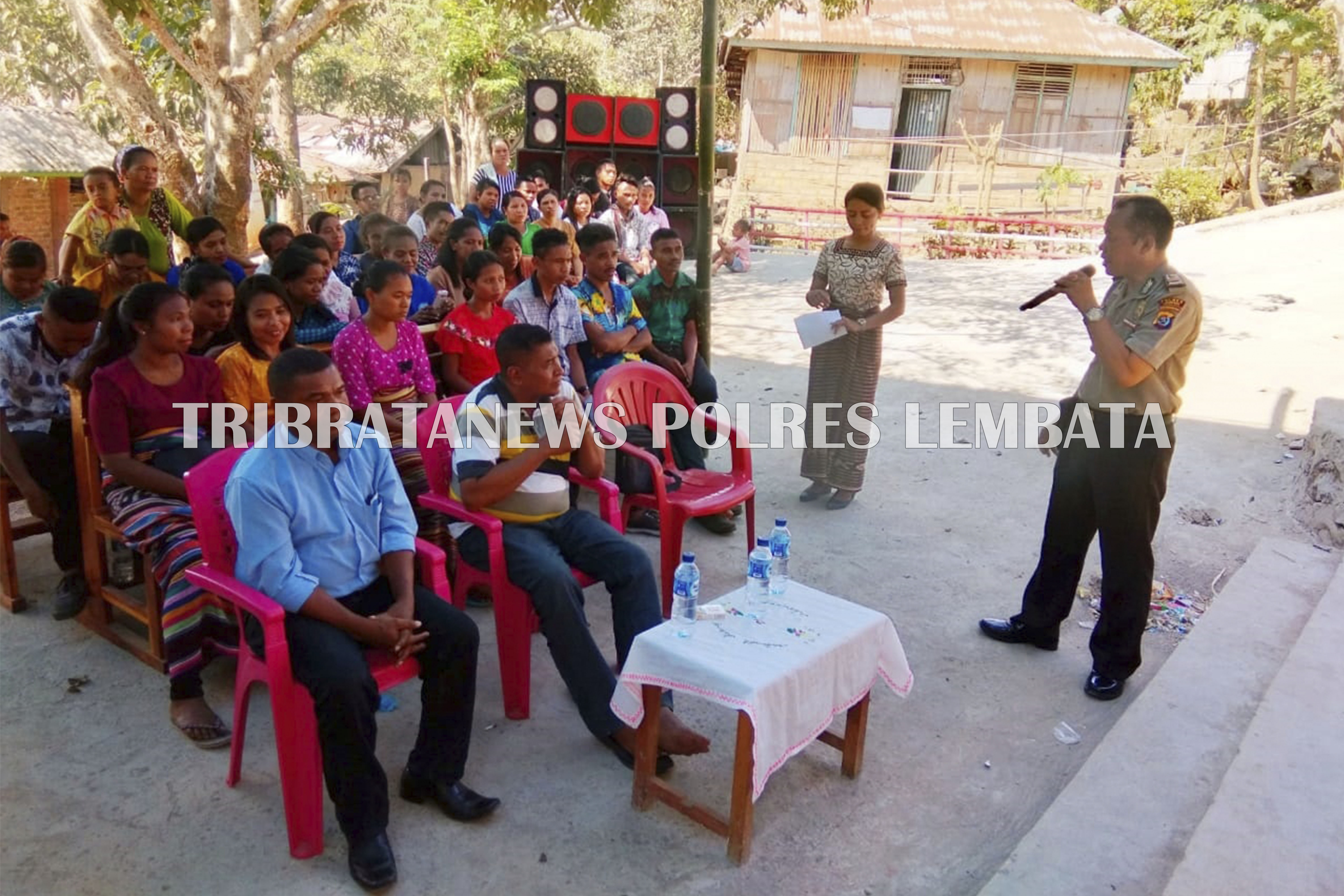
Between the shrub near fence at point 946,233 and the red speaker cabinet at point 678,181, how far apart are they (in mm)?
5483

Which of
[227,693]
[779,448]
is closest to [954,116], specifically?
[779,448]

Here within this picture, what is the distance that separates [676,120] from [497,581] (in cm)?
926

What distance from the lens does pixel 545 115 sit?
36.7 feet

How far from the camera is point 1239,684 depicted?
3506 mm

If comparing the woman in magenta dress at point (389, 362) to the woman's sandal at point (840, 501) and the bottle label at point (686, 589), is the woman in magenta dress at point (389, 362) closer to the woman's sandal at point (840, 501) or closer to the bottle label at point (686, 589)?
the bottle label at point (686, 589)

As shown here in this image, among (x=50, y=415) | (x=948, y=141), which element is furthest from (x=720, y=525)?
(x=948, y=141)

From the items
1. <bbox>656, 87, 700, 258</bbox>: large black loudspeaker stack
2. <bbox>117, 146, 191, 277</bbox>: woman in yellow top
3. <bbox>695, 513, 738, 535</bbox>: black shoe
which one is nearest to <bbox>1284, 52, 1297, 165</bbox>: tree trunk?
<bbox>656, 87, 700, 258</bbox>: large black loudspeaker stack

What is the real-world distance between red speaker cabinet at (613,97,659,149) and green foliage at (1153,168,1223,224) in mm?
11572

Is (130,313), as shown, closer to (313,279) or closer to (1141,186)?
(313,279)

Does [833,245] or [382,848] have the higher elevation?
[833,245]

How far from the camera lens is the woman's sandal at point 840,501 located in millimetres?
5398

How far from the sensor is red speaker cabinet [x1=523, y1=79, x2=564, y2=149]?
36.6ft

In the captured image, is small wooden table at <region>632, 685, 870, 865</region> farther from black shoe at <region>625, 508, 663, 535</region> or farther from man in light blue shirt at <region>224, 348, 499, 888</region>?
black shoe at <region>625, 508, 663, 535</region>

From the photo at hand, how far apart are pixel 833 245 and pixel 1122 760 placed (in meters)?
2.98
